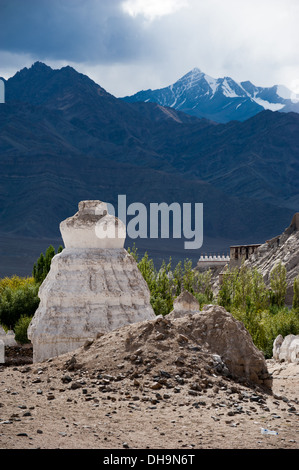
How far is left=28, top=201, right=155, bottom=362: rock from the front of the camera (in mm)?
14172

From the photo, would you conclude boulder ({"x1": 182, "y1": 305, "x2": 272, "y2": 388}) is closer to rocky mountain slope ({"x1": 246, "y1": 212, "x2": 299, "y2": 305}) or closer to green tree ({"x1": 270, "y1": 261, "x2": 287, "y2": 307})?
green tree ({"x1": 270, "y1": 261, "x2": 287, "y2": 307})

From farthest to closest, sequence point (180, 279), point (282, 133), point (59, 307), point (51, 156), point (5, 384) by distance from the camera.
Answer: point (282, 133)
point (51, 156)
point (180, 279)
point (59, 307)
point (5, 384)

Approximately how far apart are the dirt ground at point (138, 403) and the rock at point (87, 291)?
2.80m

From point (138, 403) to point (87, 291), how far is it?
215 inches

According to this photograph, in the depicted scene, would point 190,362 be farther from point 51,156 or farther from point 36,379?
point 51,156

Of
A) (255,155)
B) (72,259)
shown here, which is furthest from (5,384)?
(255,155)

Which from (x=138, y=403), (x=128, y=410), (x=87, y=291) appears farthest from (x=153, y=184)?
(x=128, y=410)

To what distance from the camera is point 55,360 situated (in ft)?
37.1

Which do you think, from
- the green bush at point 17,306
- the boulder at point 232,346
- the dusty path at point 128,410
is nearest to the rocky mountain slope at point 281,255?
the green bush at point 17,306

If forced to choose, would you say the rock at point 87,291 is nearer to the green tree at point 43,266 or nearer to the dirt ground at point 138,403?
the dirt ground at point 138,403

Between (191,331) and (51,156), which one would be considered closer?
(191,331)

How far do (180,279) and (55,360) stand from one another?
3119cm

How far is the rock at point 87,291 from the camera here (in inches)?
558
